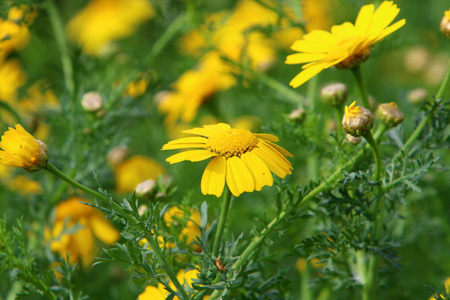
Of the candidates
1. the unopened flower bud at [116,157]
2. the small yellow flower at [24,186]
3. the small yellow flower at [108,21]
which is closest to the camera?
the small yellow flower at [24,186]

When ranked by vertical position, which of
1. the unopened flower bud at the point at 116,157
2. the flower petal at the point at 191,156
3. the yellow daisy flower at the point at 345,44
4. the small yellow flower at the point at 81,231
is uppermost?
the yellow daisy flower at the point at 345,44

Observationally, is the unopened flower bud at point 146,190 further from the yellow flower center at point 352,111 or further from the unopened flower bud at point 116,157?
the unopened flower bud at point 116,157

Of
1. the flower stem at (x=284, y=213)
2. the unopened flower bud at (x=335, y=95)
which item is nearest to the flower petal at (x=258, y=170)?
the flower stem at (x=284, y=213)

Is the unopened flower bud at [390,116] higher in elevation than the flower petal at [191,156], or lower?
higher

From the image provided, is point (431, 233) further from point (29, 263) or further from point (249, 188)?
point (29, 263)

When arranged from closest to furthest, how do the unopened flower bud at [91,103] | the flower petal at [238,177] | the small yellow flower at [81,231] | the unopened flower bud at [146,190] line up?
1. the flower petal at [238,177]
2. the unopened flower bud at [146,190]
3. the unopened flower bud at [91,103]
4. the small yellow flower at [81,231]

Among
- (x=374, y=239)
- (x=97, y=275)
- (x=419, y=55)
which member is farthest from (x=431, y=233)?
(x=419, y=55)
